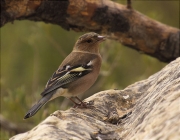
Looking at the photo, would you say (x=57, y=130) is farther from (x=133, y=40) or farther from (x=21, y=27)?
(x=21, y=27)

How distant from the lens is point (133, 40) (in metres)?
5.26

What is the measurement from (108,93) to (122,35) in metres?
1.81

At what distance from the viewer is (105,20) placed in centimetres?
504

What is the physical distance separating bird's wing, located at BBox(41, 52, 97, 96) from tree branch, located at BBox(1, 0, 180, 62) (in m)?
0.49

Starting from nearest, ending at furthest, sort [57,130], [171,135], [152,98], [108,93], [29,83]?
[171,135] → [57,130] → [152,98] → [108,93] → [29,83]

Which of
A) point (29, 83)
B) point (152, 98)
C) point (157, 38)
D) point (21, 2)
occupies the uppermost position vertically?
point (21, 2)

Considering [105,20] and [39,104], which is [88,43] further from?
[39,104]

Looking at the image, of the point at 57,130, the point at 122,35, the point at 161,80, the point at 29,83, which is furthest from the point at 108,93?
the point at 29,83

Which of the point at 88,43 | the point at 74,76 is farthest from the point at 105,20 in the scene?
the point at 74,76

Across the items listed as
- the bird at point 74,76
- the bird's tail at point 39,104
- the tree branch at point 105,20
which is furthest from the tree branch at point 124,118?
the tree branch at point 105,20

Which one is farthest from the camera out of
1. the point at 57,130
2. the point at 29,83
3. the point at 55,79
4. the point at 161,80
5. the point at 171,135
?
the point at 29,83

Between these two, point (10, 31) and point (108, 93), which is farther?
point (10, 31)

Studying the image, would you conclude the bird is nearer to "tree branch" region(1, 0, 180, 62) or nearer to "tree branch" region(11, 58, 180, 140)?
"tree branch" region(1, 0, 180, 62)

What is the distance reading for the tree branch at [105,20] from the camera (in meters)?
4.60
